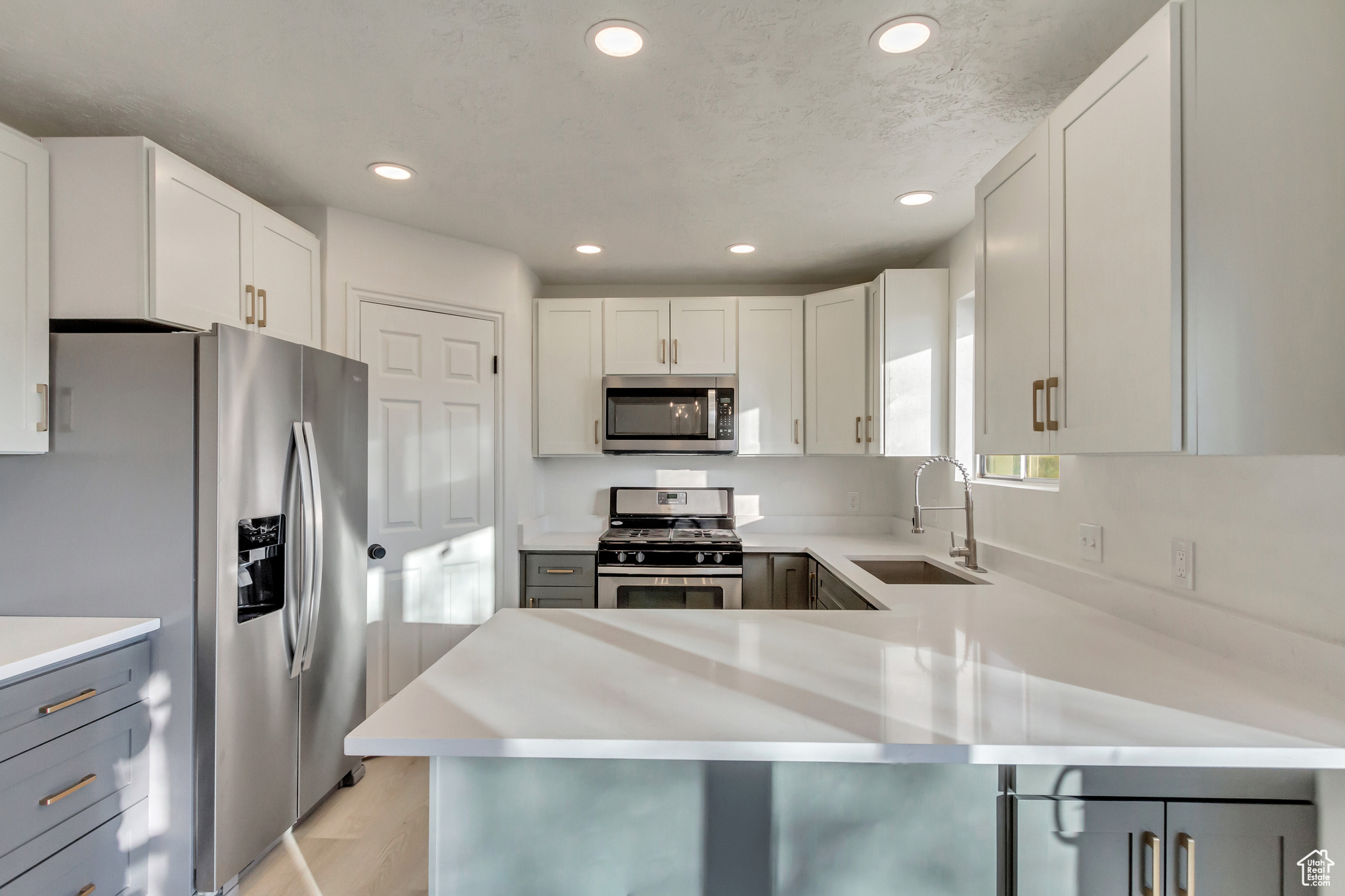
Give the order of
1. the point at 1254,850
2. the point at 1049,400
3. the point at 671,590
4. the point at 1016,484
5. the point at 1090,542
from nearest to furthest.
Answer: the point at 1254,850
the point at 1049,400
the point at 1090,542
the point at 1016,484
the point at 671,590

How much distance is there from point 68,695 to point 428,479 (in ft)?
5.12

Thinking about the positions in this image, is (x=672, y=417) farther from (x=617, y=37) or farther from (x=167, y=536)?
(x=167, y=536)

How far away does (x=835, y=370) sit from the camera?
11.2 ft

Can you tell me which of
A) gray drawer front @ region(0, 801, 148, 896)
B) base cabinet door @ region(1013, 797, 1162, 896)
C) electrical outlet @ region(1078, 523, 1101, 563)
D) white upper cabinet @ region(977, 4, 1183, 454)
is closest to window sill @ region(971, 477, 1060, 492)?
electrical outlet @ region(1078, 523, 1101, 563)

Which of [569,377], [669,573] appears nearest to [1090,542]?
[669,573]

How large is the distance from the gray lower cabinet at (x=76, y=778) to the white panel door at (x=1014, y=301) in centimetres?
241

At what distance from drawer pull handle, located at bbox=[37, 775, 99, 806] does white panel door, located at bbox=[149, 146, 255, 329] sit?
4.10 ft

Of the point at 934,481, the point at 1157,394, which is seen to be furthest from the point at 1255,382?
the point at 934,481

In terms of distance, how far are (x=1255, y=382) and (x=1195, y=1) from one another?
2.12 feet

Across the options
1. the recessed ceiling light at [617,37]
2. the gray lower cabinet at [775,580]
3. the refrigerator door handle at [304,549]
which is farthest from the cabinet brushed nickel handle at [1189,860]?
the refrigerator door handle at [304,549]

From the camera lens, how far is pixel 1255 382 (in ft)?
3.43

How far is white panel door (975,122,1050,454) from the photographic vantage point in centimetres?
146

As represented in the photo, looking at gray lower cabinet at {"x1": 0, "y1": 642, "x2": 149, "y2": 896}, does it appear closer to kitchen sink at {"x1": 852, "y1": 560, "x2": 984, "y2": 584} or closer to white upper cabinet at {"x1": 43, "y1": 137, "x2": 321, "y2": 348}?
white upper cabinet at {"x1": 43, "y1": 137, "x2": 321, "y2": 348}

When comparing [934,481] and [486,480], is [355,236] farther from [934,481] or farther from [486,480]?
[934,481]
